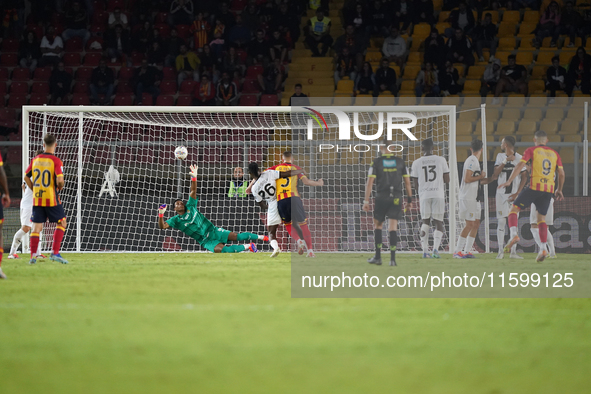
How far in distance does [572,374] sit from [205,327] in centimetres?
247

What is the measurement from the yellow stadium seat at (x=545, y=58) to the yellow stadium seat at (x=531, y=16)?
1631 millimetres

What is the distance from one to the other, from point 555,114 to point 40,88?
545 inches

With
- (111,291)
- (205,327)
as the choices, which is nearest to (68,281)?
(111,291)

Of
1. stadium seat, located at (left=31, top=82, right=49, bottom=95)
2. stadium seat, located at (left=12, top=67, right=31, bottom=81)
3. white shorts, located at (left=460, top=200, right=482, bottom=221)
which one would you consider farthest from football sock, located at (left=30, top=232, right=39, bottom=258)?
stadium seat, located at (left=12, top=67, right=31, bottom=81)

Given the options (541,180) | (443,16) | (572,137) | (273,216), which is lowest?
(273,216)

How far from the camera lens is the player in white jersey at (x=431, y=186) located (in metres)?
12.0

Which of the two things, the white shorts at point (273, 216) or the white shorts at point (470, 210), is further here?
the white shorts at point (273, 216)

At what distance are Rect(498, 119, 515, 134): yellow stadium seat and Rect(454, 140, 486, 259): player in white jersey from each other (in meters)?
5.68

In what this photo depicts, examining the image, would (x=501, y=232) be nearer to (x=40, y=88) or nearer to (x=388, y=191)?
(x=388, y=191)

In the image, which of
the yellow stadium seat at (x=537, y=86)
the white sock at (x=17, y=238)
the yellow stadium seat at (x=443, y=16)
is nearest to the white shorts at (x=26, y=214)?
the white sock at (x=17, y=238)

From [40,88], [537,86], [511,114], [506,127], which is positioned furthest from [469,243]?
Result: [40,88]

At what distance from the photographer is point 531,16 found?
2094 cm

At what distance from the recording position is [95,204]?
14547 millimetres

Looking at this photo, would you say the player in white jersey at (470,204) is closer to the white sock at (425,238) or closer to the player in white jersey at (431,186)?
the player in white jersey at (431,186)
